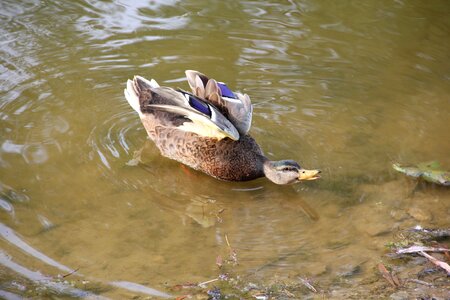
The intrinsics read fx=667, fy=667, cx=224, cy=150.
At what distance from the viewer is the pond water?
4855mm

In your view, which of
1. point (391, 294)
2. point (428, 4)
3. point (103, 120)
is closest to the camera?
point (391, 294)

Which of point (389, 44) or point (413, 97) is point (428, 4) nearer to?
point (389, 44)

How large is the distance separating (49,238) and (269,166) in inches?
79.9

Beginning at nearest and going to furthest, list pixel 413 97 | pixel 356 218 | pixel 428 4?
pixel 356 218 → pixel 413 97 → pixel 428 4

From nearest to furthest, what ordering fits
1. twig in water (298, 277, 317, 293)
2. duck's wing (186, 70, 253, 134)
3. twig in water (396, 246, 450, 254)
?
twig in water (298, 277, 317, 293) → twig in water (396, 246, 450, 254) → duck's wing (186, 70, 253, 134)

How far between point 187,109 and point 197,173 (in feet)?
2.74

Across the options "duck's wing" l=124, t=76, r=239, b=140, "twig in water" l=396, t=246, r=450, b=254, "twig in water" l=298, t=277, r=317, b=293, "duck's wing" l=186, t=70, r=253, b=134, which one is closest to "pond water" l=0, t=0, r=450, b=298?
"twig in water" l=298, t=277, r=317, b=293

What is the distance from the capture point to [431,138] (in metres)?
6.65

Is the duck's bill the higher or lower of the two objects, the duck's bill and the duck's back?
the higher

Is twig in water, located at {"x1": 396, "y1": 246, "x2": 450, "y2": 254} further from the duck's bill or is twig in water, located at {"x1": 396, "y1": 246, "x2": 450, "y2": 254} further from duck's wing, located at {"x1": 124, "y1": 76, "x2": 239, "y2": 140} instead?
duck's wing, located at {"x1": 124, "y1": 76, "x2": 239, "y2": 140}

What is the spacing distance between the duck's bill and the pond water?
234 mm

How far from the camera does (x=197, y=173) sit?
628cm

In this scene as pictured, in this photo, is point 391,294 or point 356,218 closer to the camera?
point 391,294

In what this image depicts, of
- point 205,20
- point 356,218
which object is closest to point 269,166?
point 356,218
